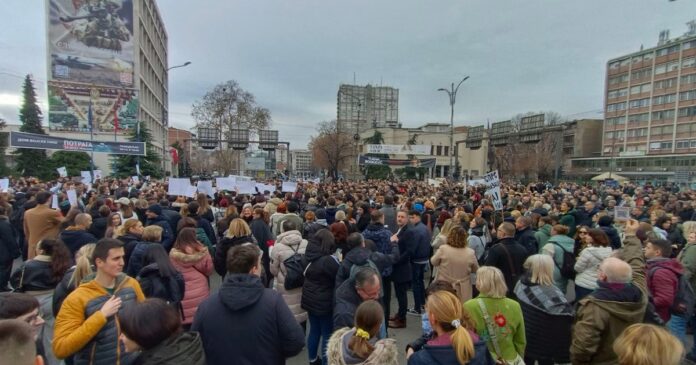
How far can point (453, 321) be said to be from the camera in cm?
225

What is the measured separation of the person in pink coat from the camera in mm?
4016

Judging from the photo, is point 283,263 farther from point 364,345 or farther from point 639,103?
point 639,103

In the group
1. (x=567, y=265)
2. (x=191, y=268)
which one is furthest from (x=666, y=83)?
(x=191, y=268)

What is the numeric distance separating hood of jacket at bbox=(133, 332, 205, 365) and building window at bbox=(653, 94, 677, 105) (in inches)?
3535

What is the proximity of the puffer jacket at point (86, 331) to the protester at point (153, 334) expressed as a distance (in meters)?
0.65

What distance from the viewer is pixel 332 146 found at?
55.0 metres

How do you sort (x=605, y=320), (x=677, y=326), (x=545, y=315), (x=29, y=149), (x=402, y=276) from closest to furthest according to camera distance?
1. (x=605, y=320)
2. (x=545, y=315)
3. (x=677, y=326)
4. (x=402, y=276)
5. (x=29, y=149)

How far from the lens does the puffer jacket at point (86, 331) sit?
7.95 feet

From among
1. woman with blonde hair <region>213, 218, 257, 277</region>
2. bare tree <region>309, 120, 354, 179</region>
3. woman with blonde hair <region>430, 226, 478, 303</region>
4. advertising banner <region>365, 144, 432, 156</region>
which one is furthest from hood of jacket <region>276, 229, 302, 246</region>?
bare tree <region>309, 120, 354, 179</region>

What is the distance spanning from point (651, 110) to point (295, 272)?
296 ft

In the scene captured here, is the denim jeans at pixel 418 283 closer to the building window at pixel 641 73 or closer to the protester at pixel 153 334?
the protester at pixel 153 334

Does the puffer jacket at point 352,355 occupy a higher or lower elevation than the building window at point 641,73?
lower

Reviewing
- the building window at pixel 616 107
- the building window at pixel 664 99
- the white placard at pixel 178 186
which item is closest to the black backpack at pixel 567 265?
→ the white placard at pixel 178 186

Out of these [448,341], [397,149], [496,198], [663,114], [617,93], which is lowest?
[448,341]
